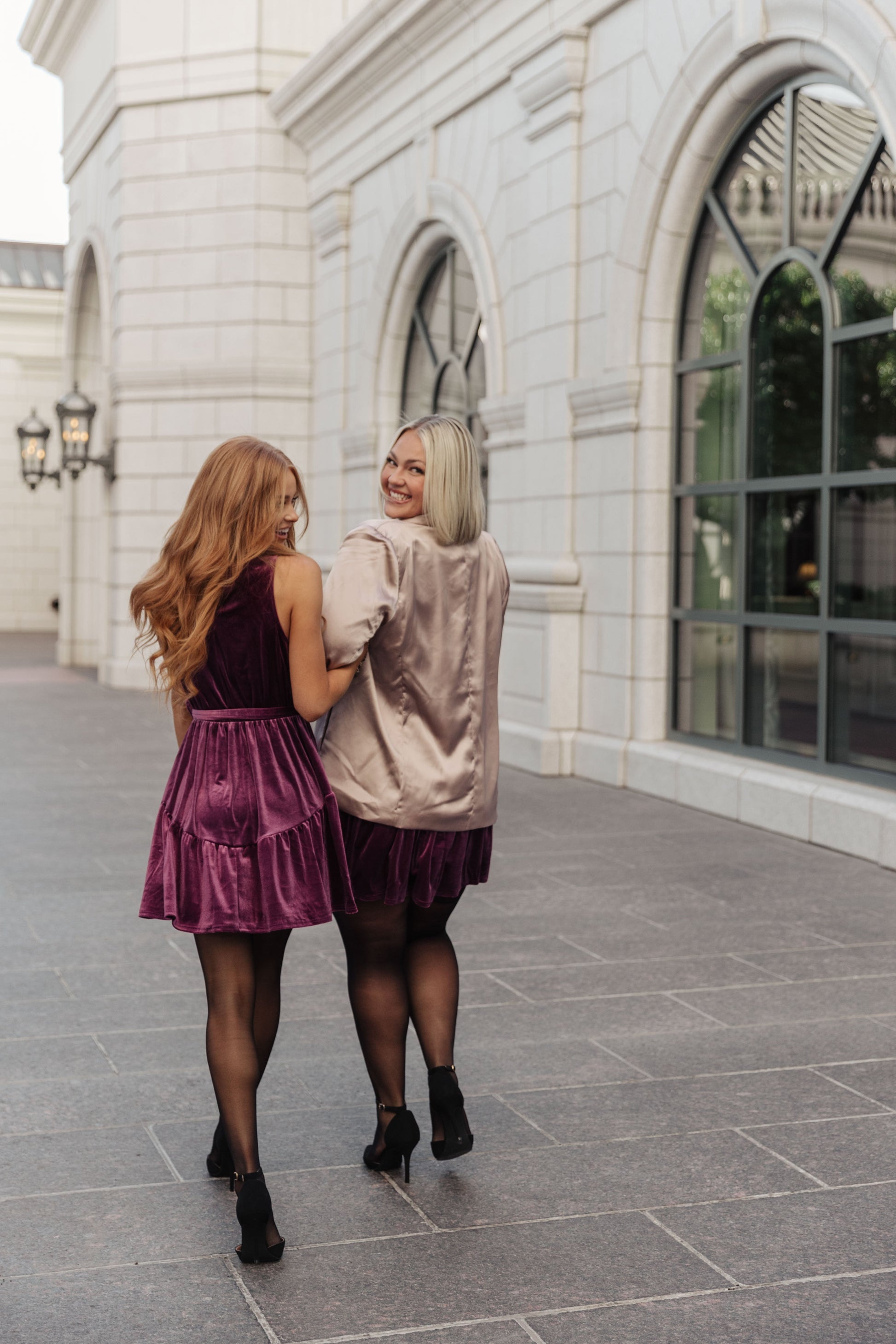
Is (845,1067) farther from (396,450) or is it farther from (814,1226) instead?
(396,450)

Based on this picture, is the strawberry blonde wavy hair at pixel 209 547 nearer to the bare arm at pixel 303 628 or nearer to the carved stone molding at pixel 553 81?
the bare arm at pixel 303 628

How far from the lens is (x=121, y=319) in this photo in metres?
18.0

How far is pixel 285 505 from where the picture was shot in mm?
3285

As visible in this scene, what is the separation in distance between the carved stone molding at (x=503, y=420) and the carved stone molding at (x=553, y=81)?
6.23 ft

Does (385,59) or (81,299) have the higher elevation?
(385,59)

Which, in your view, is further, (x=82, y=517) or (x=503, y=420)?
(x=82, y=517)

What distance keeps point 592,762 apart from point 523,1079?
6193mm

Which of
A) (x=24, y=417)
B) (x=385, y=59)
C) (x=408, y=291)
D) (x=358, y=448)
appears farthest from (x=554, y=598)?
(x=24, y=417)

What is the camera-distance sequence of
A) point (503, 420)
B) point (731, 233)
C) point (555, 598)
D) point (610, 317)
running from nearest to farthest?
point (731, 233)
point (610, 317)
point (555, 598)
point (503, 420)

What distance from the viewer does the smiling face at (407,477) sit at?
3.48 meters

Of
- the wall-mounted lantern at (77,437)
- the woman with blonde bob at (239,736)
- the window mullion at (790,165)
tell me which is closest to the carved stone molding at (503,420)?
the window mullion at (790,165)

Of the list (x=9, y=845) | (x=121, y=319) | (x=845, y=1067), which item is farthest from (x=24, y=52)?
(x=845, y=1067)

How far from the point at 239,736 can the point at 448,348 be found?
11181mm

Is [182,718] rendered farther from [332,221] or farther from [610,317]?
[332,221]
